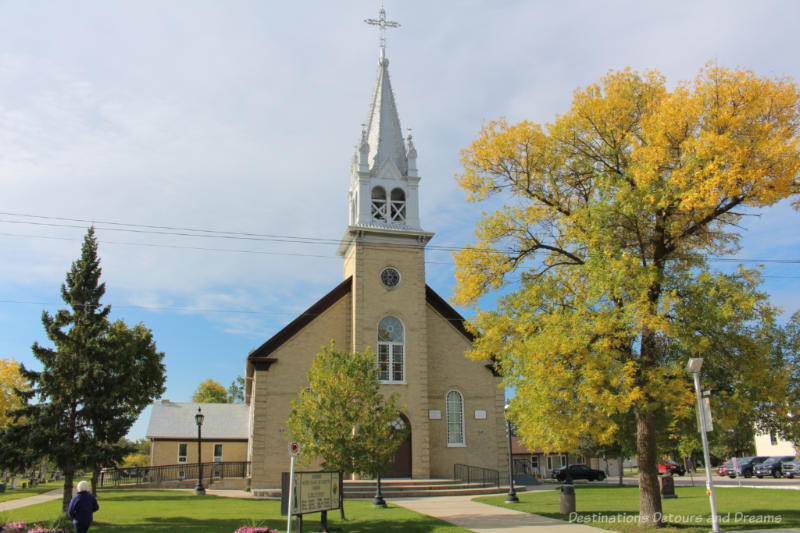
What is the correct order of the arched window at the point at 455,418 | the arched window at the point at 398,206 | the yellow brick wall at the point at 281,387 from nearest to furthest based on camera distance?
the yellow brick wall at the point at 281,387
the arched window at the point at 455,418
the arched window at the point at 398,206

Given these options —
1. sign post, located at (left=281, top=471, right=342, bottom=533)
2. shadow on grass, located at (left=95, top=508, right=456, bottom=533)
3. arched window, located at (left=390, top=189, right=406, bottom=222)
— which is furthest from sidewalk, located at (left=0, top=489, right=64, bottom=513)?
arched window, located at (left=390, top=189, right=406, bottom=222)

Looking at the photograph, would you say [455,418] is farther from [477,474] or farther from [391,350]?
[391,350]

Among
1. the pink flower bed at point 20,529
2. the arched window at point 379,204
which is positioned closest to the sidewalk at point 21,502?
the pink flower bed at point 20,529

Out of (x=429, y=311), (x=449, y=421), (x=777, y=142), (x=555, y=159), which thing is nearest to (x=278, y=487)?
(x=449, y=421)

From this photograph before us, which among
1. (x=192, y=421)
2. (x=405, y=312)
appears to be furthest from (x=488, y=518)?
(x=192, y=421)

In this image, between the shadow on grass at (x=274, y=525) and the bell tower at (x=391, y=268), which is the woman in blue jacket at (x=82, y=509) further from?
the bell tower at (x=391, y=268)

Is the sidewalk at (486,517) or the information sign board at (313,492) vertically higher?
the information sign board at (313,492)

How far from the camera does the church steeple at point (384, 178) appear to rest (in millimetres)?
31688

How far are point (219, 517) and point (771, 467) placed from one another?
124 ft

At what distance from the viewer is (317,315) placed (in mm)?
30531

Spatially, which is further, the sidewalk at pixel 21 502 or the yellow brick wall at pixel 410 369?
the yellow brick wall at pixel 410 369

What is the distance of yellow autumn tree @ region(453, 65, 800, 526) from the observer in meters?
13.3

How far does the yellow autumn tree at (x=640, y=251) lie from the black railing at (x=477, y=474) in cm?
1495

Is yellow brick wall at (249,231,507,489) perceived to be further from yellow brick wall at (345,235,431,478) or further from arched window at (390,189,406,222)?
arched window at (390,189,406,222)
